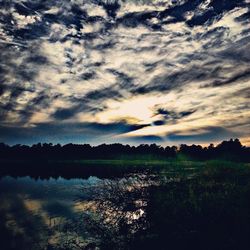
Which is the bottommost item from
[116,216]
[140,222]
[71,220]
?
[71,220]

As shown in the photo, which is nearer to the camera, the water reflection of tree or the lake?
the lake

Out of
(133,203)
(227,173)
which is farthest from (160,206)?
(227,173)

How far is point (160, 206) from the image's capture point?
1619 cm

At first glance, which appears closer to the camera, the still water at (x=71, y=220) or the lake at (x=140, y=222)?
the lake at (x=140, y=222)

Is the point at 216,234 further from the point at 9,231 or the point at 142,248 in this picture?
the point at 9,231

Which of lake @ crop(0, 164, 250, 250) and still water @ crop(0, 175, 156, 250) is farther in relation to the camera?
still water @ crop(0, 175, 156, 250)

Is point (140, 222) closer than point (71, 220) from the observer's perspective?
Yes

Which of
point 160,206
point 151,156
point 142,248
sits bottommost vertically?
point 142,248

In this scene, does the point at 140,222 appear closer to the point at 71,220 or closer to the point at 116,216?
the point at 116,216

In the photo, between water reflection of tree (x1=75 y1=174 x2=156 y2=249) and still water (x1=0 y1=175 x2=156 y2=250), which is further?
still water (x1=0 y1=175 x2=156 y2=250)

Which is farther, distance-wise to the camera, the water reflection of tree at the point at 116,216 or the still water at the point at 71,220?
the still water at the point at 71,220

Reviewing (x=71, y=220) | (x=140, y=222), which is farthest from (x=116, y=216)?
(x=71, y=220)

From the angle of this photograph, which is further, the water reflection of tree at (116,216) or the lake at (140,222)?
the water reflection of tree at (116,216)

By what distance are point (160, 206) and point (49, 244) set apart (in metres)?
6.56
